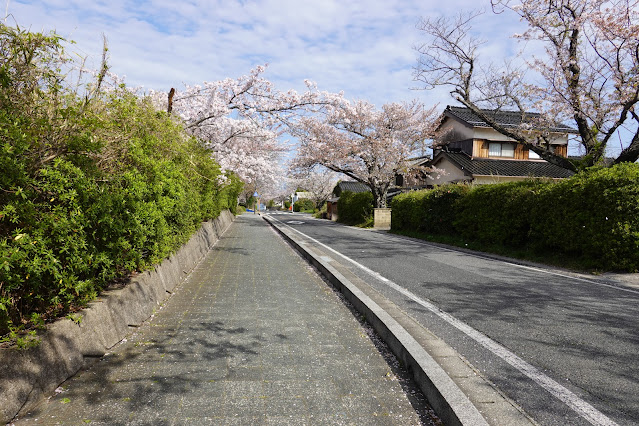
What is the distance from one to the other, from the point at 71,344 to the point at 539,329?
15.3ft

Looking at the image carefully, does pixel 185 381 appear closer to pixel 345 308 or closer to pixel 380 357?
pixel 380 357

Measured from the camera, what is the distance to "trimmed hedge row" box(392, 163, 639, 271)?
823cm

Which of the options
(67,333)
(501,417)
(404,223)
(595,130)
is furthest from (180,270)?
(404,223)

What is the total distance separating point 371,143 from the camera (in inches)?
1097

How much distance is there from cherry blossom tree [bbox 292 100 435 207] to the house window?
14.7 ft

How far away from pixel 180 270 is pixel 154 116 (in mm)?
2727

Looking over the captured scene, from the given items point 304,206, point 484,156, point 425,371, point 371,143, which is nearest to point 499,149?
point 484,156

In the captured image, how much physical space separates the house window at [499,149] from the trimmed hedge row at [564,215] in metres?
14.2

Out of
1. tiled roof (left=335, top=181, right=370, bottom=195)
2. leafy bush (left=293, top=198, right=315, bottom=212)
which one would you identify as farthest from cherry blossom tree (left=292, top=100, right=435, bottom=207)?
leafy bush (left=293, top=198, right=315, bottom=212)

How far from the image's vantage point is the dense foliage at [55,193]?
105 inches

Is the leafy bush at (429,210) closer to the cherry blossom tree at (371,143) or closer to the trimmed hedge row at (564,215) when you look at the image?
the trimmed hedge row at (564,215)

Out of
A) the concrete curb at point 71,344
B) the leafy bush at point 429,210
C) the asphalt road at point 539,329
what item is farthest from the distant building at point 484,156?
the concrete curb at point 71,344

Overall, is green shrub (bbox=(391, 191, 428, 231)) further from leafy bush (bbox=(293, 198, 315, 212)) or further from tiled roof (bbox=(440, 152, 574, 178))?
leafy bush (bbox=(293, 198, 315, 212))

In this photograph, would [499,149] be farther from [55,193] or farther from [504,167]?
[55,193]
